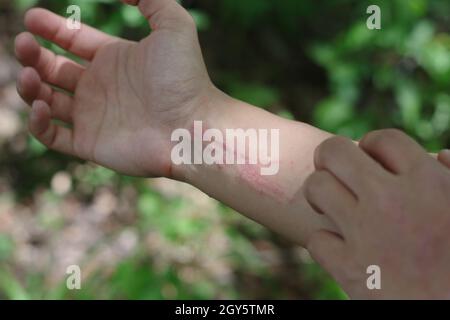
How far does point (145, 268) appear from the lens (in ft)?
5.48

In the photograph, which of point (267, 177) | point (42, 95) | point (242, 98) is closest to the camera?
point (267, 177)

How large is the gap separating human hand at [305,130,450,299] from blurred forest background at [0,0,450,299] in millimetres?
839

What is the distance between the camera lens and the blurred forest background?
1.96m

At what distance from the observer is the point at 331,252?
89 cm

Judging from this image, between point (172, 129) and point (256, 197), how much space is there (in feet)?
0.81

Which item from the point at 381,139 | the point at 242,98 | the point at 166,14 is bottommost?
the point at 381,139

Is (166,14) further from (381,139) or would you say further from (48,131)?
(381,139)

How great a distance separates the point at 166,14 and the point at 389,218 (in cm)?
69

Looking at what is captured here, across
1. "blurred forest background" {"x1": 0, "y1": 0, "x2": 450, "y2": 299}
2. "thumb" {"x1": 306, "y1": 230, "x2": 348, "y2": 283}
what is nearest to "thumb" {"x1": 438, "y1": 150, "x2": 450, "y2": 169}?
"thumb" {"x1": 306, "y1": 230, "x2": 348, "y2": 283}


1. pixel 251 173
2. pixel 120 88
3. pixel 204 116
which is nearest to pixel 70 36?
pixel 120 88

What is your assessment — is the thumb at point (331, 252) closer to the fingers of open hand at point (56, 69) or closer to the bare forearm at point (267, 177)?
the bare forearm at point (267, 177)

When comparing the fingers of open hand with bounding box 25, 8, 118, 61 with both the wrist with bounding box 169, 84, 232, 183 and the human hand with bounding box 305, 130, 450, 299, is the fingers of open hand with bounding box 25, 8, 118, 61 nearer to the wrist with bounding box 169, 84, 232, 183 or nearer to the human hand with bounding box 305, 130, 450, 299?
the wrist with bounding box 169, 84, 232, 183

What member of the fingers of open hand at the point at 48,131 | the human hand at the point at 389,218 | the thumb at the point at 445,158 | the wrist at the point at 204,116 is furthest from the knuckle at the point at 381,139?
the fingers of open hand at the point at 48,131
